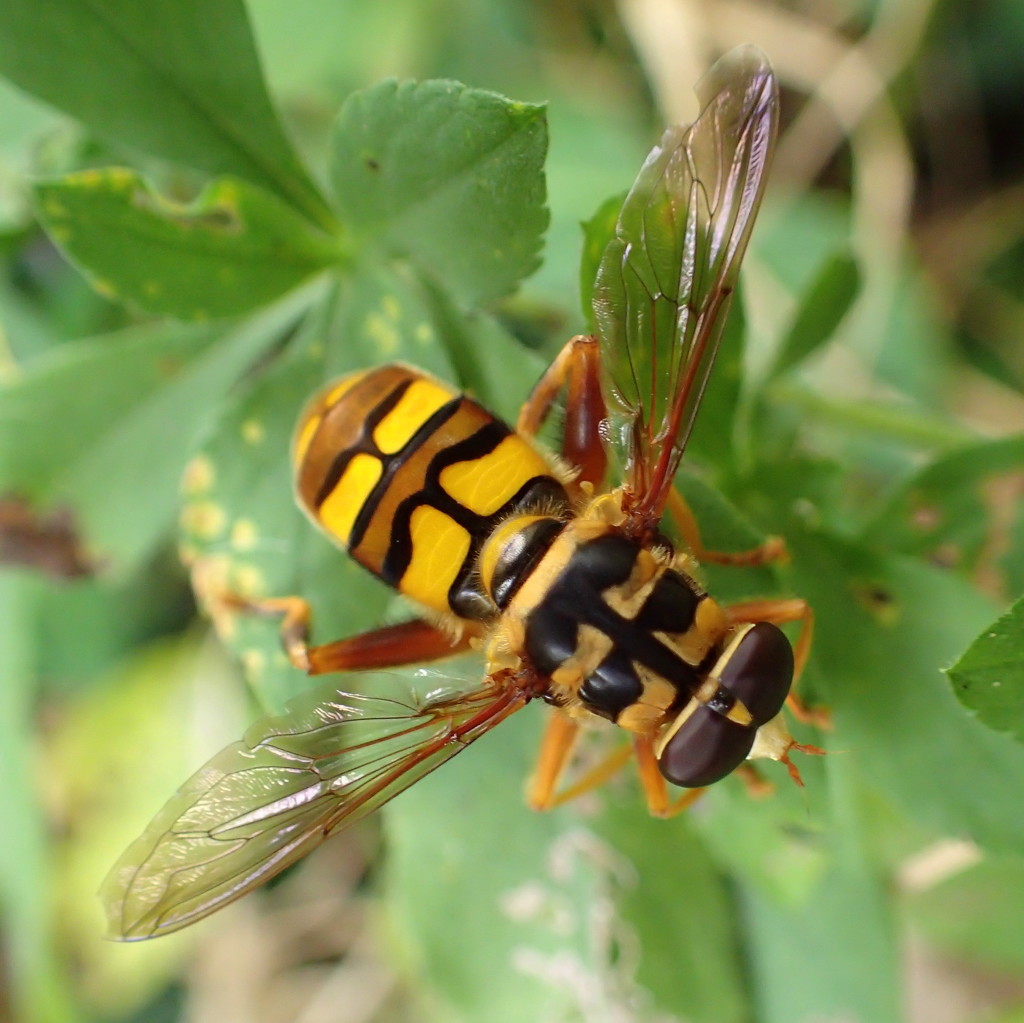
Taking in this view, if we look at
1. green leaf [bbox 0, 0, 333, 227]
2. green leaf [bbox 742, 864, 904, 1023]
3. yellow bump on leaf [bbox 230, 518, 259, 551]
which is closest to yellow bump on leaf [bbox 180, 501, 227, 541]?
yellow bump on leaf [bbox 230, 518, 259, 551]

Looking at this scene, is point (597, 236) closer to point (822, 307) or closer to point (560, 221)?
point (822, 307)

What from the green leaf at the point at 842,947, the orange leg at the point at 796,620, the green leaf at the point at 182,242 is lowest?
the green leaf at the point at 842,947

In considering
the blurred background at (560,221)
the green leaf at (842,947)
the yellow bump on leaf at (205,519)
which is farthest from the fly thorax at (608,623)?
the blurred background at (560,221)

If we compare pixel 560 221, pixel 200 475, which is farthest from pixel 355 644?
pixel 560 221

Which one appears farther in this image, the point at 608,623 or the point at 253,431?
the point at 253,431

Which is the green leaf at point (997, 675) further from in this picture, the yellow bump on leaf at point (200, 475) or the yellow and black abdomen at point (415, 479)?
the yellow bump on leaf at point (200, 475)
